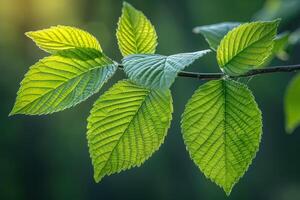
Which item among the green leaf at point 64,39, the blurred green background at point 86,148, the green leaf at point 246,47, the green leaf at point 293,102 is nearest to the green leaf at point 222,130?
the green leaf at point 246,47

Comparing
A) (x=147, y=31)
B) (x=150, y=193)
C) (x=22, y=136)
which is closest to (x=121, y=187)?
(x=150, y=193)

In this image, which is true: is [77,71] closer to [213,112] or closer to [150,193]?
[213,112]

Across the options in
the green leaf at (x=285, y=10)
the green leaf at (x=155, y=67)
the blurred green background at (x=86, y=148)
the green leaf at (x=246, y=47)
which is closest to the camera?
the green leaf at (x=155, y=67)

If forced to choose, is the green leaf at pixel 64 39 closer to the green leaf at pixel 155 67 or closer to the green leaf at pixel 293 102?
the green leaf at pixel 155 67

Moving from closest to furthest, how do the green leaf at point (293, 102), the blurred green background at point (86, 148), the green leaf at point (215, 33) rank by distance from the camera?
the green leaf at point (215, 33) < the green leaf at point (293, 102) < the blurred green background at point (86, 148)

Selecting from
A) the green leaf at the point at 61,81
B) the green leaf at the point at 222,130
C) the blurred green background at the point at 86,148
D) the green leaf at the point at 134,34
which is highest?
the green leaf at the point at 134,34

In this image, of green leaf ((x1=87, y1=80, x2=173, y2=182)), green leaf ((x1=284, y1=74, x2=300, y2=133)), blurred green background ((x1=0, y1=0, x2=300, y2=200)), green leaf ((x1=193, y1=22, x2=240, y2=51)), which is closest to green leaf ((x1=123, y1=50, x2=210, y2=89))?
green leaf ((x1=87, y1=80, x2=173, y2=182))

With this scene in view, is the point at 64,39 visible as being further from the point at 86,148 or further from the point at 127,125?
the point at 86,148
